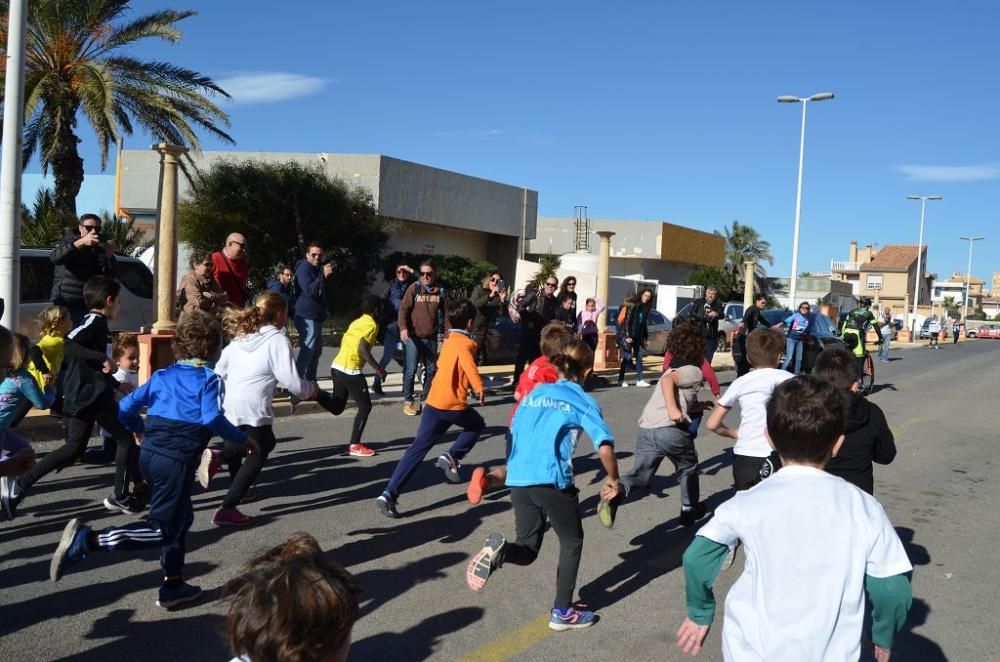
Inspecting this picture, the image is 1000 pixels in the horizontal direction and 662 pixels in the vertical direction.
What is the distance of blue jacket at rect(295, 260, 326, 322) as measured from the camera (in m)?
10.5

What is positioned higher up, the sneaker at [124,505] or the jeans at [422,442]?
the jeans at [422,442]

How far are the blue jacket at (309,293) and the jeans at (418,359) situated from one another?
1.22 metres

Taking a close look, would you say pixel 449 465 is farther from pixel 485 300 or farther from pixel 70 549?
pixel 485 300

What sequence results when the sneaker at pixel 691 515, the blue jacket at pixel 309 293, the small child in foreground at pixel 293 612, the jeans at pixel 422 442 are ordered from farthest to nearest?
the blue jacket at pixel 309 293
the sneaker at pixel 691 515
the jeans at pixel 422 442
the small child in foreground at pixel 293 612

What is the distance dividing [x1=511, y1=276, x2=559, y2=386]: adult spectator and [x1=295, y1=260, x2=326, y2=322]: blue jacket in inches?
157

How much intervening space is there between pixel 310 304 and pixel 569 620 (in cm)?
686

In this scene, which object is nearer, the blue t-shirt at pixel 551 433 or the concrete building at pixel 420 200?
the blue t-shirt at pixel 551 433

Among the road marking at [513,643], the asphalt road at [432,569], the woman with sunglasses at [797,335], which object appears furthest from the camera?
the woman with sunglasses at [797,335]

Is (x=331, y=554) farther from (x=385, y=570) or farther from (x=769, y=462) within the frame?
(x=769, y=462)

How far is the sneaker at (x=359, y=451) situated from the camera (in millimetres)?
8492

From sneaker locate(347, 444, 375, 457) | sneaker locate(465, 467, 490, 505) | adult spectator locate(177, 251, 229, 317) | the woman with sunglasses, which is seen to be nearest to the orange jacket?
sneaker locate(465, 467, 490, 505)

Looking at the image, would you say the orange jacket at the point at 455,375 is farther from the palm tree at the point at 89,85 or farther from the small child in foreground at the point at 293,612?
the palm tree at the point at 89,85

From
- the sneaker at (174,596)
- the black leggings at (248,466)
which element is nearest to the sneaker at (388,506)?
the black leggings at (248,466)

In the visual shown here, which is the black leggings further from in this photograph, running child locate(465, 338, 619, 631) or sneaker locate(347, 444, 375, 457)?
sneaker locate(347, 444, 375, 457)
